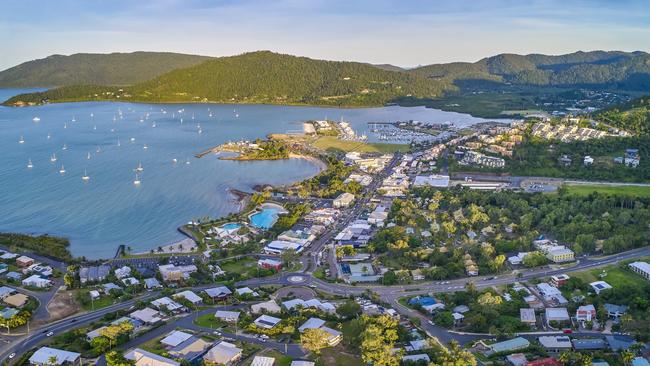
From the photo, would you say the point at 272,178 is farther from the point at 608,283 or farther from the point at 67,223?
the point at 608,283

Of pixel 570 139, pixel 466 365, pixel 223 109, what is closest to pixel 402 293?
pixel 466 365

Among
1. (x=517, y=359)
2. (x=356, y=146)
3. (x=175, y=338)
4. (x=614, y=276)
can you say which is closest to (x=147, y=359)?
(x=175, y=338)

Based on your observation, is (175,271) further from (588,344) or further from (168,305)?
(588,344)

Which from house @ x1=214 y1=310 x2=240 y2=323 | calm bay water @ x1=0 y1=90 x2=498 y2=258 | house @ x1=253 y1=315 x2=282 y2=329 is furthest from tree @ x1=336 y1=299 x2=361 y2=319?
calm bay water @ x1=0 y1=90 x2=498 y2=258

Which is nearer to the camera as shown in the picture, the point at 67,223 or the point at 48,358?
the point at 48,358

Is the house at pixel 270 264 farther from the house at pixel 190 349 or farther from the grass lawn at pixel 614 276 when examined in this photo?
the grass lawn at pixel 614 276

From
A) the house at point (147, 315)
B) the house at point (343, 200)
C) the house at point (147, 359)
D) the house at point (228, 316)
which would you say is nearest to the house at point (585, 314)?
the house at point (228, 316)
